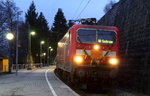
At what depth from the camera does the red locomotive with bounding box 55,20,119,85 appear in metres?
18.8

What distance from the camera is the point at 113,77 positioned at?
1888 cm

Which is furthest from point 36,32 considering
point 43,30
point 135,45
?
point 135,45

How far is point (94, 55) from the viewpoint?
18.8 m

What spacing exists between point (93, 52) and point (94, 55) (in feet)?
0.59

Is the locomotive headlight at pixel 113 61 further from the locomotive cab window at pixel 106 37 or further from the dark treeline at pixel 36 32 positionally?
the dark treeline at pixel 36 32

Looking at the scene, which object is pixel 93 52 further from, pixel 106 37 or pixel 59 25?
pixel 59 25

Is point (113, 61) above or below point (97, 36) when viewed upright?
below

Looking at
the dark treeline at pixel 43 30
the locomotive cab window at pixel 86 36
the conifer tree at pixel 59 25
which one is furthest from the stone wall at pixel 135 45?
the conifer tree at pixel 59 25

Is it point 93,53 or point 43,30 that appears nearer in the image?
point 93,53

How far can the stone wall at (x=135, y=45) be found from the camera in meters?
18.1

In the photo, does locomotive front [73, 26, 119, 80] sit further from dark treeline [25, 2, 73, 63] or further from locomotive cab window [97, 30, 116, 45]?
dark treeline [25, 2, 73, 63]

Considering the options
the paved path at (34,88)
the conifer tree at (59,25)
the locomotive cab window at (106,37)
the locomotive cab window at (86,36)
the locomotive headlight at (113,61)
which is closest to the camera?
the paved path at (34,88)

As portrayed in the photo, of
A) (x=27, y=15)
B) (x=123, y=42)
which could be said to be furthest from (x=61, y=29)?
(x=123, y=42)

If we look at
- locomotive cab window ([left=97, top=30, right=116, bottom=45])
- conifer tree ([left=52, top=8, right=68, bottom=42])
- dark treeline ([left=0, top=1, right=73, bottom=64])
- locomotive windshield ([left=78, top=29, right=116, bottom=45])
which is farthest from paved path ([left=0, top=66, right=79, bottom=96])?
conifer tree ([left=52, top=8, right=68, bottom=42])
